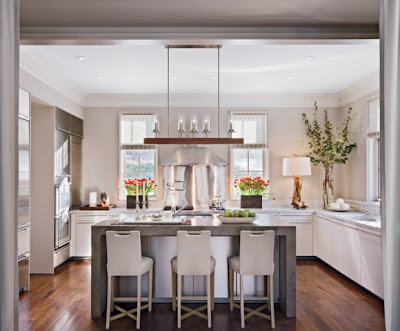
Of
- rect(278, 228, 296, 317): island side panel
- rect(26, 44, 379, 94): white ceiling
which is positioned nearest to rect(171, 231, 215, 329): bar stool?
rect(278, 228, 296, 317): island side panel

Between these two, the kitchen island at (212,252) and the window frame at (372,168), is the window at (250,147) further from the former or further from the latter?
the kitchen island at (212,252)

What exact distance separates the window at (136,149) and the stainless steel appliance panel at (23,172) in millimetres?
2412

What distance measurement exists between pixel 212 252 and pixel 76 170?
3389 millimetres

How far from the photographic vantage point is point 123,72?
17.4 feet

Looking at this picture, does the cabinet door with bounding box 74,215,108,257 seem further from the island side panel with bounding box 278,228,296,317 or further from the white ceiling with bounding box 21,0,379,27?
the white ceiling with bounding box 21,0,379,27

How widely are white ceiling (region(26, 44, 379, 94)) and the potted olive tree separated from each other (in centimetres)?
60

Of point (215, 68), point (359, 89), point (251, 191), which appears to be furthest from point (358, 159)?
point (215, 68)

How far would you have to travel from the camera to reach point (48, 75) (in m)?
5.05

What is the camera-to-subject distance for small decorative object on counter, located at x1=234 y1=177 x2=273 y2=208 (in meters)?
6.36

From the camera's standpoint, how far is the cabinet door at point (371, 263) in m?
4.11

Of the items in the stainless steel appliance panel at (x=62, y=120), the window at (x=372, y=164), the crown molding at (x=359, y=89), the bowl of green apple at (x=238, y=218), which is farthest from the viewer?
the window at (x=372, y=164)

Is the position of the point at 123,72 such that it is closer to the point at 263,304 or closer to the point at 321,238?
the point at 263,304
